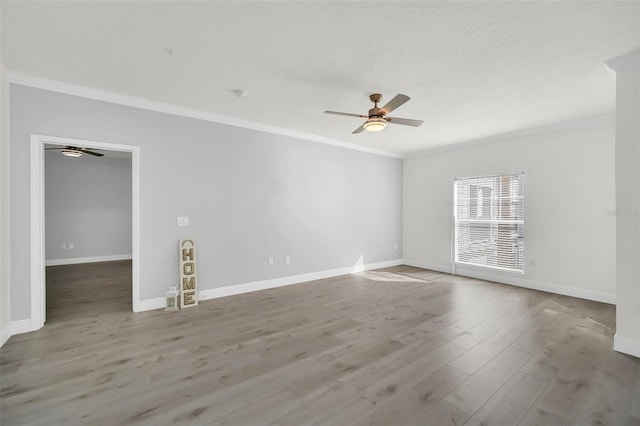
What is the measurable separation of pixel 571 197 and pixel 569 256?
95 cm

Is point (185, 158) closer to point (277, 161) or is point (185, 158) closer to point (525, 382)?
point (277, 161)

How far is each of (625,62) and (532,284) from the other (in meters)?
3.53

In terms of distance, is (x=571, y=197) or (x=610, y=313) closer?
(x=610, y=313)

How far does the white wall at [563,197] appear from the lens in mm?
4000

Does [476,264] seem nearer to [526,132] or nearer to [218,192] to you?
[526,132]

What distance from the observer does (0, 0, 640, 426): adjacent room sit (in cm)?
197

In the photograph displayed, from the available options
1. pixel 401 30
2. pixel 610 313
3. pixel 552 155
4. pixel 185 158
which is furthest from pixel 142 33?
pixel 610 313

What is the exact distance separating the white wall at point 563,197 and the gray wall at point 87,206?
8644 millimetres

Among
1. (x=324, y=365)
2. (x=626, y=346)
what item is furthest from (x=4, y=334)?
(x=626, y=346)

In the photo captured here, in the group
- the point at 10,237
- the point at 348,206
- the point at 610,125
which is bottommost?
the point at 10,237

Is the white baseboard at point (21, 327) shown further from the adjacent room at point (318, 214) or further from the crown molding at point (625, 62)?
the crown molding at point (625, 62)

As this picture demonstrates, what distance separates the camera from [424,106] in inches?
146

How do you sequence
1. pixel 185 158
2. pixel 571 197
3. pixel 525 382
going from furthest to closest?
pixel 571 197, pixel 185 158, pixel 525 382

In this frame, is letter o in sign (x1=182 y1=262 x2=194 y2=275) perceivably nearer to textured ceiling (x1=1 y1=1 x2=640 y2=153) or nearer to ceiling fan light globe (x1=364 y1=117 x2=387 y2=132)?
textured ceiling (x1=1 y1=1 x2=640 y2=153)
